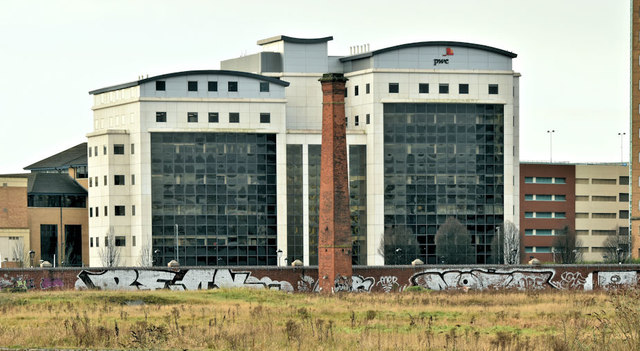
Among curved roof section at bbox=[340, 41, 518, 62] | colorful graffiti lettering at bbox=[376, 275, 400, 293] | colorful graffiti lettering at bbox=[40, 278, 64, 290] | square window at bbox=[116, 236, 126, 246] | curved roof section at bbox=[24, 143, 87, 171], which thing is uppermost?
curved roof section at bbox=[340, 41, 518, 62]

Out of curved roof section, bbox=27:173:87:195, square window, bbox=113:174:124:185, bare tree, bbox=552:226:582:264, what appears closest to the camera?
square window, bbox=113:174:124:185

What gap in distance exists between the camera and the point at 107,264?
157250mm

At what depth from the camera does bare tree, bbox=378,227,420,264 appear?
162 metres

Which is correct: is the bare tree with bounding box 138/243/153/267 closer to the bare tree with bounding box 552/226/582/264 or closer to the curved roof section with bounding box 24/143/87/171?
the curved roof section with bounding box 24/143/87/171

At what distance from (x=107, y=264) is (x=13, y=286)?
5878 cm

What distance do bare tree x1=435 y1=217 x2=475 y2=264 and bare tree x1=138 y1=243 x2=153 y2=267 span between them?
34712 mm

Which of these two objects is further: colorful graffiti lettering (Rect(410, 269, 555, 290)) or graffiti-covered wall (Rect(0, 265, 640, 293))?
colorful graffiti lettering (Rect(410, 269, 555, 290))

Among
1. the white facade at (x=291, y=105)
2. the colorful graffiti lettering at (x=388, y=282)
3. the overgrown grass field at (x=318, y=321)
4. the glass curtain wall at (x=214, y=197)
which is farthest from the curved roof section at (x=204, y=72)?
the overgrown grass field at (x=318, y=321)

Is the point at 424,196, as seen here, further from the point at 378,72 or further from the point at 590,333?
the point at 590,333

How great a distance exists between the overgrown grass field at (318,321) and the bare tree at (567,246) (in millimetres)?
79695

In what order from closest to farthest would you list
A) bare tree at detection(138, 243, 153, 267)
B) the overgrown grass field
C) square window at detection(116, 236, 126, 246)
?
the overgrown grass field, bare tree at detection(138, 243, 153, 267), square window at detection(116, 236, 126, 246)

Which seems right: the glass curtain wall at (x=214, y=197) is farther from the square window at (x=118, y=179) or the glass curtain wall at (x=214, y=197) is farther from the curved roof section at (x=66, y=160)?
the curved roof section at (x=66, y=160)

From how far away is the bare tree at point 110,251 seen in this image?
158 metres

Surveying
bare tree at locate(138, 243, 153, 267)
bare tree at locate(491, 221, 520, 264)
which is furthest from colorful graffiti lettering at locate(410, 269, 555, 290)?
bare tree at locate(138, 243, 153, 267)
